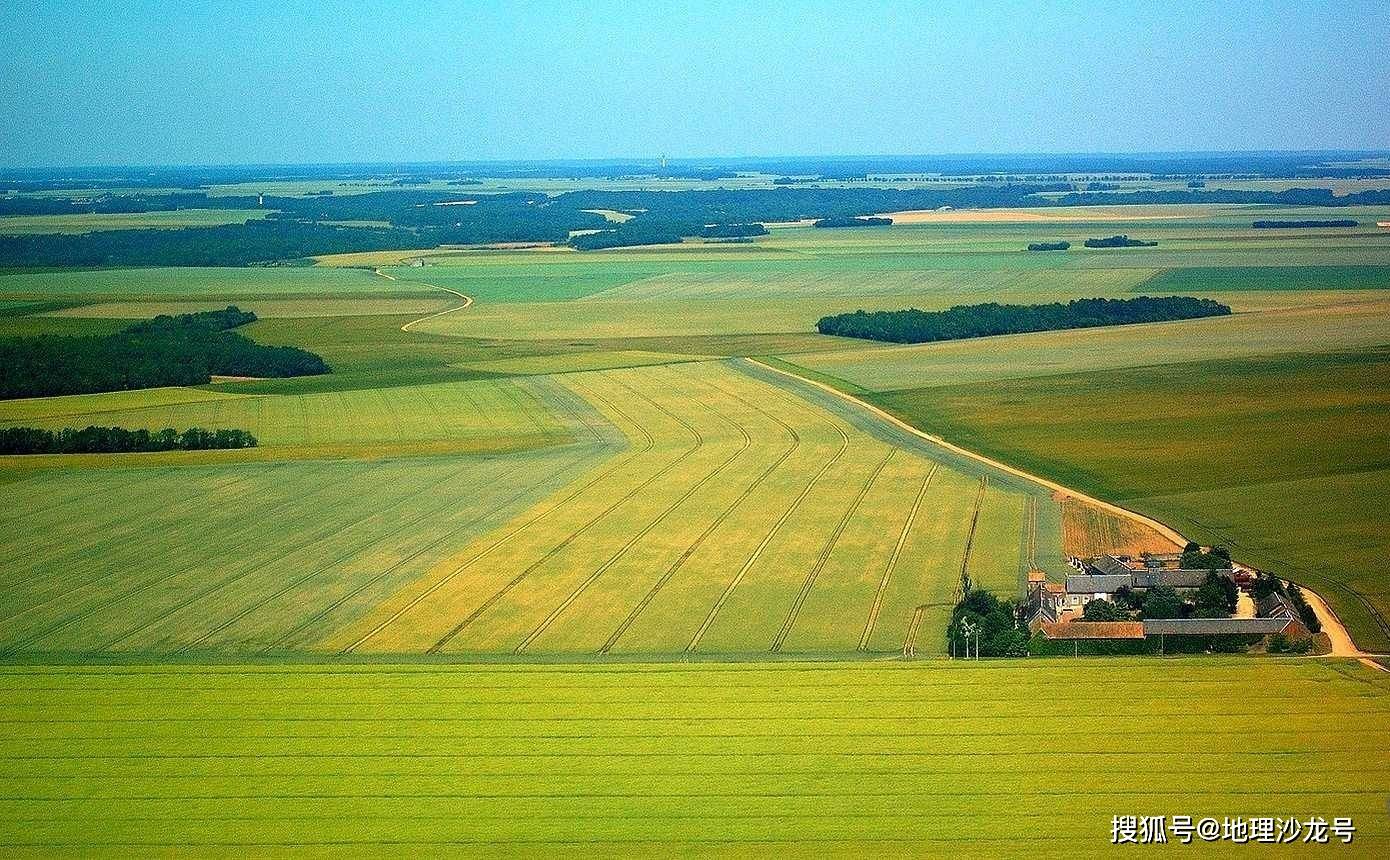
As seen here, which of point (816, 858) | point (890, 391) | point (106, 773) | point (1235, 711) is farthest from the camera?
point (890, 391)

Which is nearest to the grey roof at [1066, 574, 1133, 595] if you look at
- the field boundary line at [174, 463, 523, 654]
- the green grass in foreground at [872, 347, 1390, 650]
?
the green grass in foreground at [872, 347, 1390, 650]

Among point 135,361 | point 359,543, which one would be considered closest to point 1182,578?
point 359,543

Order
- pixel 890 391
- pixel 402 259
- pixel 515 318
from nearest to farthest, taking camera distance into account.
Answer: pixel 890 391 → pixel 515 318 → pixel 402 259

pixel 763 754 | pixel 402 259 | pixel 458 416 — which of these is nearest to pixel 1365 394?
pixel 458 416

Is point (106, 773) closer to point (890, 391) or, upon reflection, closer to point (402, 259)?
point (890, 391)

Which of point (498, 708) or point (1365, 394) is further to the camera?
point (1365, 394)
